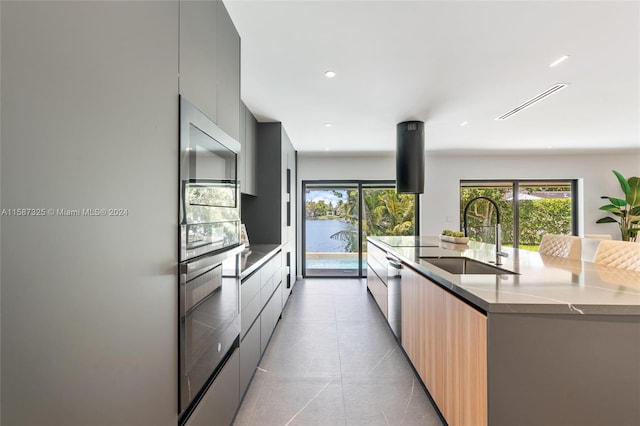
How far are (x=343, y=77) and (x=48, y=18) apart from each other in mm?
2301

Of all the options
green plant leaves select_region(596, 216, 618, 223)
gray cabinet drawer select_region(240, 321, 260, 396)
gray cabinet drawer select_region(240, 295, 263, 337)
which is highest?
green plant leaves select_region(596, 216, 618, 223)

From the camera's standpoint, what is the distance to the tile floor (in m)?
1.84

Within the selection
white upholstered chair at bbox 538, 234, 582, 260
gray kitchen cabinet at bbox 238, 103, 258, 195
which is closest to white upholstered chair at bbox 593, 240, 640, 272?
white upholstered chair at bbox 538, 234, 582, 260

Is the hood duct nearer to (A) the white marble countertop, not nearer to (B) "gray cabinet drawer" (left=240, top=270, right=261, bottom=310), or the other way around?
(A) the white marble countertop

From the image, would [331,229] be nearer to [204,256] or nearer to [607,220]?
[204,256]

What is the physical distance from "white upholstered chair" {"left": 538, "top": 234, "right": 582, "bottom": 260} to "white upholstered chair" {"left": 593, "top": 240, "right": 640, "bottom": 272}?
0.30 meters

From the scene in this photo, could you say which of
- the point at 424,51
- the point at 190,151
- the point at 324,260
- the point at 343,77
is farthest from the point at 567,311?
the point at 324,260

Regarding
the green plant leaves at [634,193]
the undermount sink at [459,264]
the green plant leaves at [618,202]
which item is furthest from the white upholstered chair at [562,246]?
the green plant leaves at [634,193]

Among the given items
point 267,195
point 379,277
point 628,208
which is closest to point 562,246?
point 379,277

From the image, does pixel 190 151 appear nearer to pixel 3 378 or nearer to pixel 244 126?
pixel 3 378

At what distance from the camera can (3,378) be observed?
50 centimetres

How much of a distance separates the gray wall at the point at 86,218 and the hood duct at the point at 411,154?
336 cm

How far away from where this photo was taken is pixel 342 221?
610cm

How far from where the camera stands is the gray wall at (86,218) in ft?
1.73
